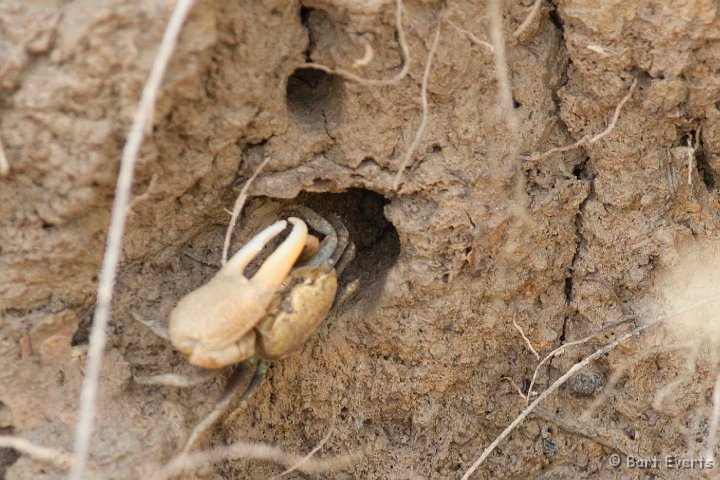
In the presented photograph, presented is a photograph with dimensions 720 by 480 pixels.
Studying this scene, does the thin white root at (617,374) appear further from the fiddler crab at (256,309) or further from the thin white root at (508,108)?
the fiddler crab at (256,309)

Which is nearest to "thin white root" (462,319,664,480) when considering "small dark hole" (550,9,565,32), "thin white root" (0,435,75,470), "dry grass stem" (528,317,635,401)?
"dry grass stem" (528,317,635,401)

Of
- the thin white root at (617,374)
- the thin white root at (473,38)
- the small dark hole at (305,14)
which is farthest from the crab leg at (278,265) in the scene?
the thin white root at (617,374)

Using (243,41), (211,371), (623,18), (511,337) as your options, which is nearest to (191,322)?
(211,371)

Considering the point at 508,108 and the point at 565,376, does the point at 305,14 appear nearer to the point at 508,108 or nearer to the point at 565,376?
the point at 508,108

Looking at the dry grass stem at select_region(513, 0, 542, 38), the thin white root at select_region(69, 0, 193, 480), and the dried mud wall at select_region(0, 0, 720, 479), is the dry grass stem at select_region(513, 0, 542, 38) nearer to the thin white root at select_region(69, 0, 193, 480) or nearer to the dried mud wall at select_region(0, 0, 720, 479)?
the dried mud wall at select_region(0, 0, 720, 479)

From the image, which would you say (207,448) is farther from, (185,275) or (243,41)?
(243,41)

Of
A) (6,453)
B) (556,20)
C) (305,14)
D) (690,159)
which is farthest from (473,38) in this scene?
(6,453)

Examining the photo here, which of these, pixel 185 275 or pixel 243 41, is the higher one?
pixel 243 41
